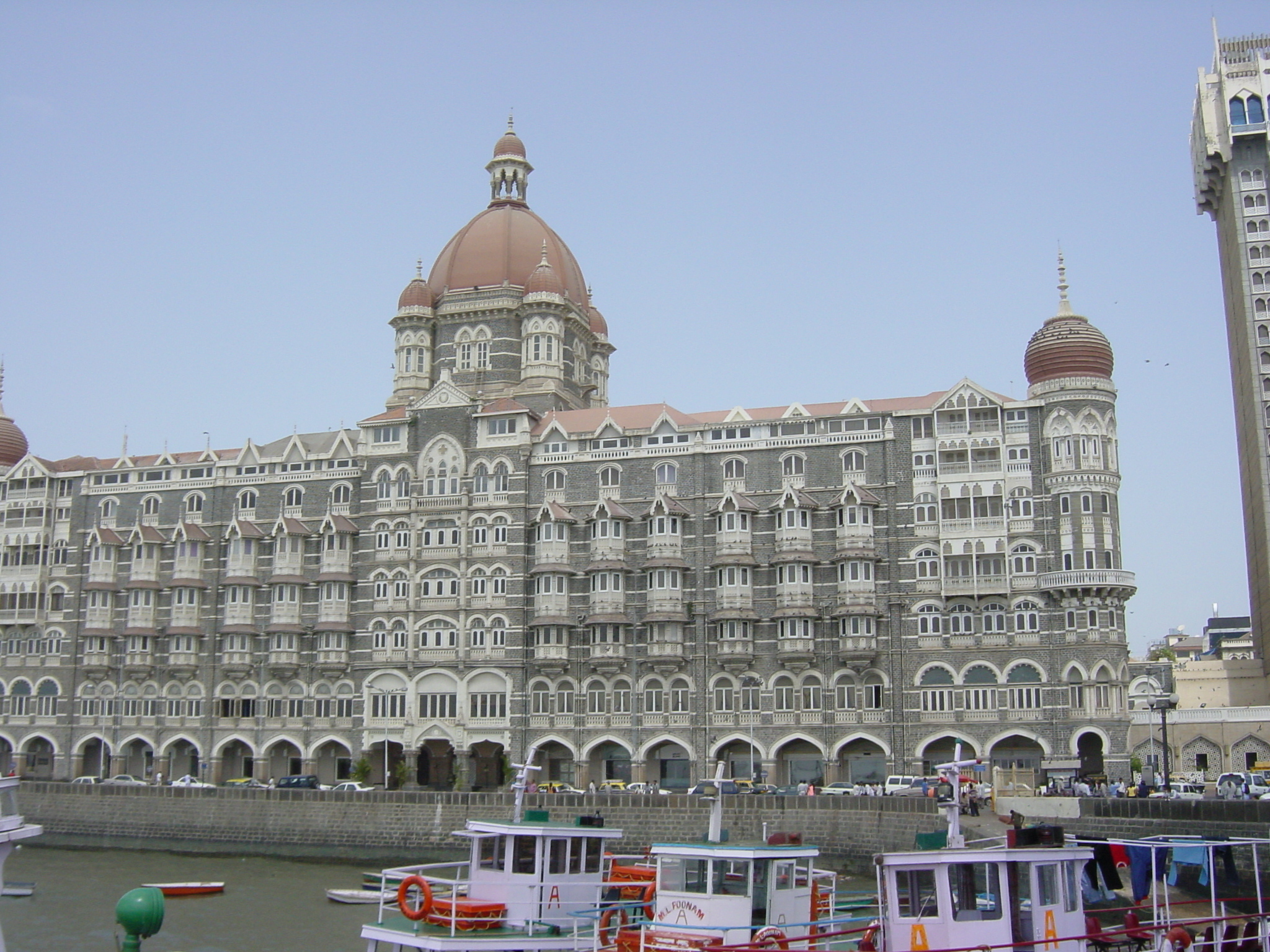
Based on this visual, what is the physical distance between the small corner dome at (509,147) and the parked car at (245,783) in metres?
46.6

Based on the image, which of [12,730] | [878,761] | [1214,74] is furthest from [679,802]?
[1214,74]

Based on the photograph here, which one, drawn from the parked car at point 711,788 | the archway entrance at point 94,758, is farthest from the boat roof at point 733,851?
the archway entrance at point 94,758

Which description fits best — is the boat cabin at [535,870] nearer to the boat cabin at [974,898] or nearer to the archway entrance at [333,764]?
the boat cabin at [974,898]

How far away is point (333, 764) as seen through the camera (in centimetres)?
8300

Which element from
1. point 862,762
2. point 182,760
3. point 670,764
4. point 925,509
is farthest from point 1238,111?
point 182,760

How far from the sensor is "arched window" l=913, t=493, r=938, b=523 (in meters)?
72.9

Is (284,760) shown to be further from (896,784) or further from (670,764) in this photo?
(896,784)

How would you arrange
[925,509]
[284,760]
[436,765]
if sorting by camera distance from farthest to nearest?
[284,760], [436,765], [925,509]

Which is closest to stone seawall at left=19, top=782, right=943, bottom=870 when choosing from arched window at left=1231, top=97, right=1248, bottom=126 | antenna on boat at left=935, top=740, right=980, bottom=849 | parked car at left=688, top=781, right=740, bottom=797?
parked car at left=688, top=781, right=740, bottom=797

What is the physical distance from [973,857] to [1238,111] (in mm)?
79756

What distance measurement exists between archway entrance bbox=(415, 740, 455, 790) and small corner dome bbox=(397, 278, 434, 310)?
30165 millimetres

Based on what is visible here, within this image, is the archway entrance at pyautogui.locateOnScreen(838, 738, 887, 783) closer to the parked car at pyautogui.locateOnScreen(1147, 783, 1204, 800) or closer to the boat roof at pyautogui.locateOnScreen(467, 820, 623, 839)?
the parked car at pyautogui.locateOnScreen(1147, 783, 1204, 800)

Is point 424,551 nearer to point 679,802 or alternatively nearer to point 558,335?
point 558,335

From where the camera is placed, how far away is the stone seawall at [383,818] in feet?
195
